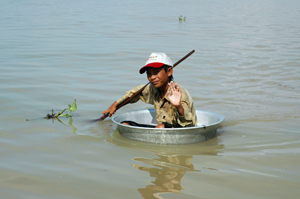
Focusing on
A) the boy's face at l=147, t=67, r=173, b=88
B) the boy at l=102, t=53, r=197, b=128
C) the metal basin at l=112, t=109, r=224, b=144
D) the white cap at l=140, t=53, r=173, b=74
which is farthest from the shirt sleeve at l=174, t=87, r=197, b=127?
the white cap at l=140, t=53, r=173, b=74

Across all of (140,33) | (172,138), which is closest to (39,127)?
(172,138)

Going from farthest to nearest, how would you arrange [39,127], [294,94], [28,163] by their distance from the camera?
[294,94], [39,127], [28,163]

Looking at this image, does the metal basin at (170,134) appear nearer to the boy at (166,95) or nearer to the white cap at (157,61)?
the boy at (166,95)

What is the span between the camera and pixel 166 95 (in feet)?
13.7

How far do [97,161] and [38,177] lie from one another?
597 millimetres

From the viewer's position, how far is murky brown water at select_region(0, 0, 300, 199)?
3188 mm

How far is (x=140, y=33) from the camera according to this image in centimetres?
1327

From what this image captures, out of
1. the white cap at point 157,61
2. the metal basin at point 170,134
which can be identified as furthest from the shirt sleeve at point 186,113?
the white cap at point 157,61

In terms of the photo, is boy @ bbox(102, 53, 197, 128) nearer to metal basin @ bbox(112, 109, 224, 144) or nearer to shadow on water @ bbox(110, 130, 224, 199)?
metal basin @ bbox(112, 109, 224, 144)

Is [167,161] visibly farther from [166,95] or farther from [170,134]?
[166,95]

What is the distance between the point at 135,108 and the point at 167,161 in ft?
7.49

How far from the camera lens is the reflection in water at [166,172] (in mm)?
3066

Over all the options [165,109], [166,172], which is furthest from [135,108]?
[166,172]

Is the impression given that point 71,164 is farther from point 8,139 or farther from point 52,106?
point 52,106
